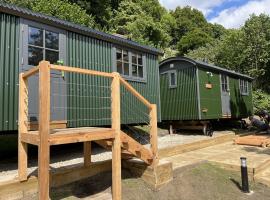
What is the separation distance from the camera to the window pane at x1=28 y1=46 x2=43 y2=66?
25.6 feet

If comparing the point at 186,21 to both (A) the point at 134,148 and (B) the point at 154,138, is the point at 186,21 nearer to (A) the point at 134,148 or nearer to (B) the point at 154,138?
(B) the point at 154,138

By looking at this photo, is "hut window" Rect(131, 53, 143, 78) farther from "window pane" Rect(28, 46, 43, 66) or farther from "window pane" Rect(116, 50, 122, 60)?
"window pane" Rect(28, 46, 43, 66)

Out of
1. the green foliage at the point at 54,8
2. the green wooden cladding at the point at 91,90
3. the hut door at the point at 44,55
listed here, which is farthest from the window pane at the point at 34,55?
the green foliage at the point at 54,8

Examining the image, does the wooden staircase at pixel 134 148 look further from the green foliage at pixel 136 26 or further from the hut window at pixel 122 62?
the green foliage at pixel 136 26

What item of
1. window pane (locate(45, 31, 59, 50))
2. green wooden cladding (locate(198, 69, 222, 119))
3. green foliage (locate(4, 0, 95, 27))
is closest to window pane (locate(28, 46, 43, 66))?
window pane (locate(45, 31, 59, 50))

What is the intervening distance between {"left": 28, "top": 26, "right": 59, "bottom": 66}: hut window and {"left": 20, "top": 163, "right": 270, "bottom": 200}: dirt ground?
146 inches

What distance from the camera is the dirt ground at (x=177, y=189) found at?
629 cm

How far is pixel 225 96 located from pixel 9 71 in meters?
12.9

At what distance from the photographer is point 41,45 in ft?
26.2

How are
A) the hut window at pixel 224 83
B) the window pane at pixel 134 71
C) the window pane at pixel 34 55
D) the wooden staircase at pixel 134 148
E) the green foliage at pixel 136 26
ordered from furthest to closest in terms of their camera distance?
the green foliage at pixel 136 26, the hut window at pixel 224 83, the window pane at pixel 134 71, the window pane at pixel 34 55, the wooden staircase at pixel 134 148

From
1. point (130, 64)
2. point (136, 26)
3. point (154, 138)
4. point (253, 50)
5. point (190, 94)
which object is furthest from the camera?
point (136, 26)

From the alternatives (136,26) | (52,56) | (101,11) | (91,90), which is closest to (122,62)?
(91,90)

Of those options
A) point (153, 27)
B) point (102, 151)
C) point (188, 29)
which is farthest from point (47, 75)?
point (188, 29)

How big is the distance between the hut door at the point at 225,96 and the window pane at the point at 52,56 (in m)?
11.0
